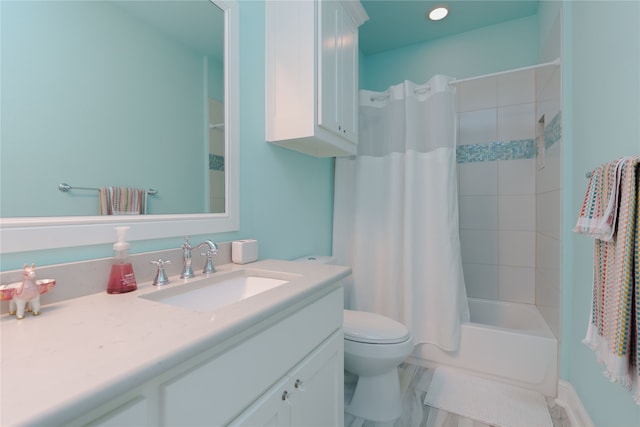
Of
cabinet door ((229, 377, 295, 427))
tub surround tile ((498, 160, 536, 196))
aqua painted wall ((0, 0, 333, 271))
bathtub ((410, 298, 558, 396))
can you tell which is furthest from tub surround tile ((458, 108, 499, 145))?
cabinet door ((229, 377, 295, 427))

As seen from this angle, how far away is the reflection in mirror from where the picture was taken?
76cm

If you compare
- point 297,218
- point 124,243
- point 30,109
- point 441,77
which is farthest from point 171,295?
point 441,77

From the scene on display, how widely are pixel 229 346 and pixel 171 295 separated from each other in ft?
1.27

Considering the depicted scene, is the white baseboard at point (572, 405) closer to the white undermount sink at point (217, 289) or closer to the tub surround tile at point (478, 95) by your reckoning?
the white undermount sink at point (217, 289)

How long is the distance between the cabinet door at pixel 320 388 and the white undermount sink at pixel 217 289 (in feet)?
0.92

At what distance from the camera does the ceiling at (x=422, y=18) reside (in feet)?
6.86

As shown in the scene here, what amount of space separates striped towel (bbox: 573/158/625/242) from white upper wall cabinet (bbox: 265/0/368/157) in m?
1.06

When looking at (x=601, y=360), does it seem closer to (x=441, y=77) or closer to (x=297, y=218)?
(x=297, y=218)

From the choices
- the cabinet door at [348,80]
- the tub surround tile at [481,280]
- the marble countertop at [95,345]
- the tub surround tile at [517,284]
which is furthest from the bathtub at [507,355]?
the marble countertop at [95,345]

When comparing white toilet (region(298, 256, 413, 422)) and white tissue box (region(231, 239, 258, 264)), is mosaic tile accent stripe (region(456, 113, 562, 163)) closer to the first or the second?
white toilet (region(298, 256, 413, 422))

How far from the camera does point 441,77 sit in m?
1.93

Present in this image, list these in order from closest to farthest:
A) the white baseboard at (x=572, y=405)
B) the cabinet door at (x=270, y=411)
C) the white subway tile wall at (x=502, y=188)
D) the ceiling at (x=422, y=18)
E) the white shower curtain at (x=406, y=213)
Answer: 1. the cabinet door at (x=270, y=411)
2. the white baseboard at (x=572, y=405)
3. the white shower curtain at (x=406, y=213)
4. the ceiling at (x=422, y=18)
5. the white subway tile wall at (x=502, y=188)

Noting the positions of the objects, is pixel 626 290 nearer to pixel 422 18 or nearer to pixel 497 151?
pixel 497 151

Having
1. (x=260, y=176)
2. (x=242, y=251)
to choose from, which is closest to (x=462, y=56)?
(x=260, y=176)
